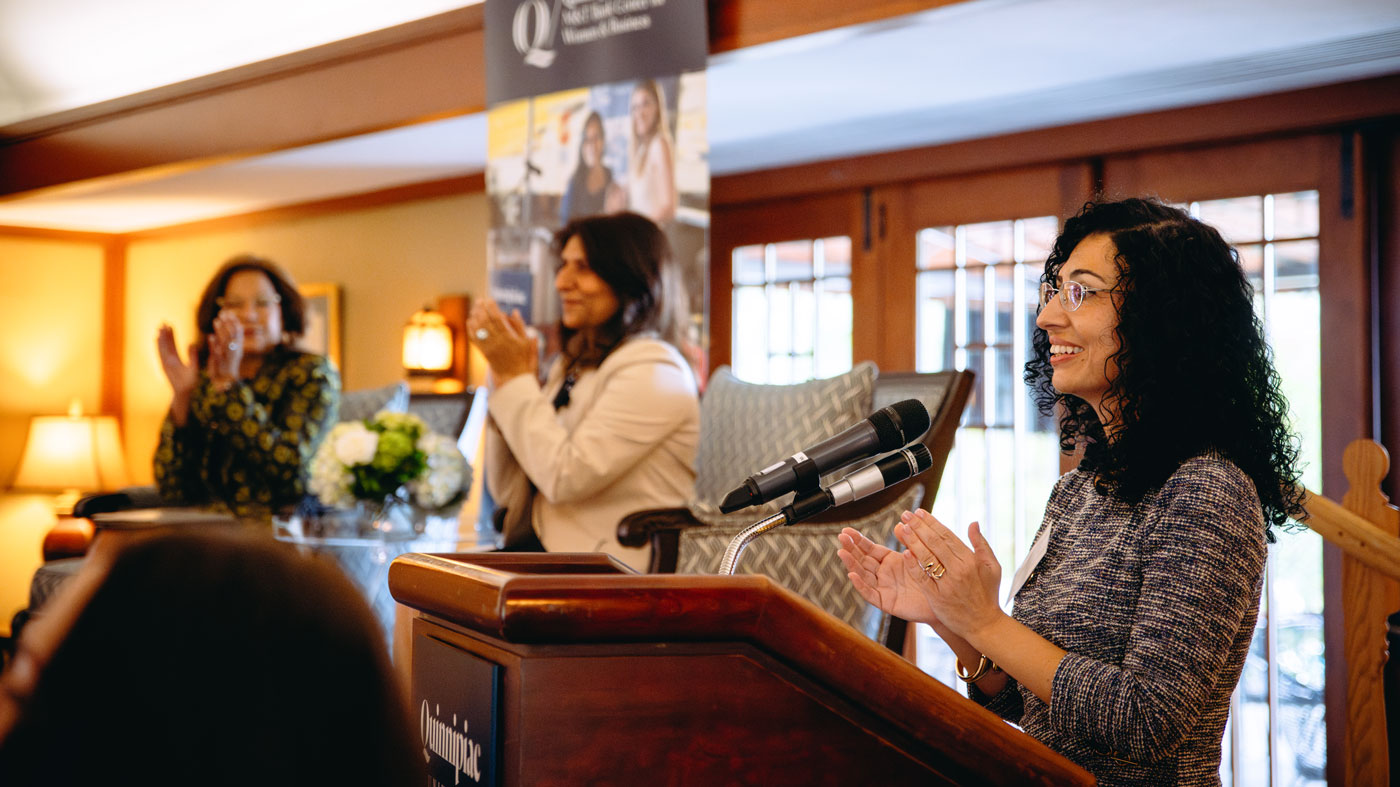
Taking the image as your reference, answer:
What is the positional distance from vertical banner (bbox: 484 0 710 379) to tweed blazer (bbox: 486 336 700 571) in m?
0.52

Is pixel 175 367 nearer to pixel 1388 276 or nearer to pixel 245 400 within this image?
pixel 245 400

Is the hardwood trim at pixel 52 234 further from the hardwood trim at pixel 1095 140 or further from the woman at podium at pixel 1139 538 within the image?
the woman at podium at pixel 1139 538

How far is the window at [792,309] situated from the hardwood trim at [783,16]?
1913 mm

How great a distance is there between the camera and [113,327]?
776cm

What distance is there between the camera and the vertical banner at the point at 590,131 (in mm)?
3150

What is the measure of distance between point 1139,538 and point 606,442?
1294 millimetres

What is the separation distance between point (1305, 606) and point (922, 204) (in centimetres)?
219

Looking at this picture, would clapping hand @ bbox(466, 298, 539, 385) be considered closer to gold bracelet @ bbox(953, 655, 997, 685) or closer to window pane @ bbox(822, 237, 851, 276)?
gold bracelet @ bbox(953, 655, 997, 685)

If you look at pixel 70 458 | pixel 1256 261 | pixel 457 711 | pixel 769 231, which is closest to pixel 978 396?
pixel 1256 261

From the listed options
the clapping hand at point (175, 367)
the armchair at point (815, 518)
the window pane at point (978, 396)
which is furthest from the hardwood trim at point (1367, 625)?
the clapping hand at point (175, 367)

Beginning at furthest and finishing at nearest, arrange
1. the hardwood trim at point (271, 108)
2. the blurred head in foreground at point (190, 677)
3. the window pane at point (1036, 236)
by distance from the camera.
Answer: the window pane at point (1036, 236)
the hardwood trim at point (271, 108)
the blurred head in foreground at point (190, 677)

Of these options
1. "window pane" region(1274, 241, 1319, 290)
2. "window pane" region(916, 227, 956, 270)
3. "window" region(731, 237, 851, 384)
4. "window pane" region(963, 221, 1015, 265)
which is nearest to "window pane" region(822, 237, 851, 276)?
"window" region(731, 237, 851, 384)

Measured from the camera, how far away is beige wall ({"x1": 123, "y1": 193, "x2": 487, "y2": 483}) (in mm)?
6242

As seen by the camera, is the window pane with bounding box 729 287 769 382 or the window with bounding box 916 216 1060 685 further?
the window pane with bounding box 729 287 769 382
